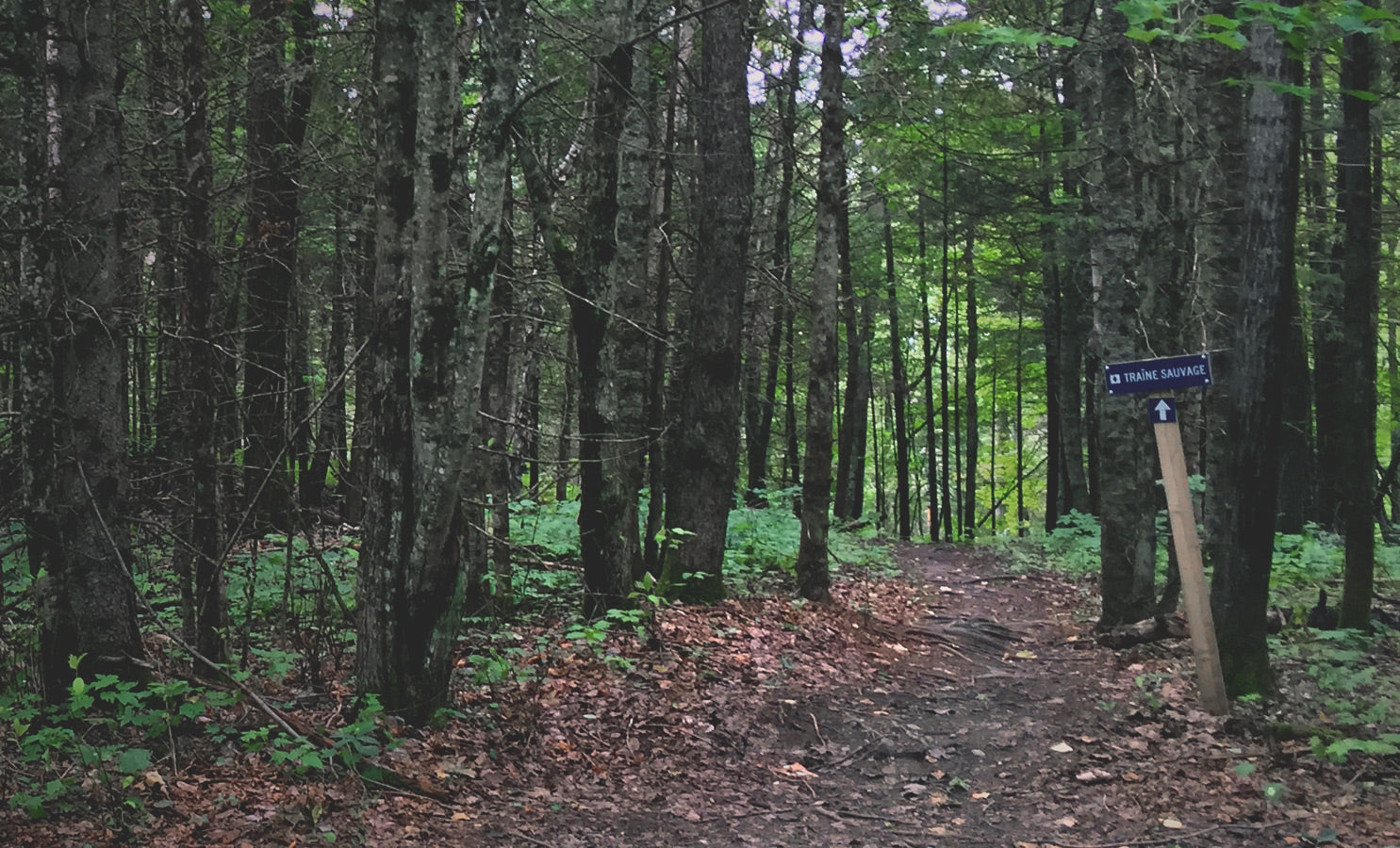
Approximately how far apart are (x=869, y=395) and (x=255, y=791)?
94.1 feet

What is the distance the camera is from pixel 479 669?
23.8 feet

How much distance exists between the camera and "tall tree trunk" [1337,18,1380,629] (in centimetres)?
827

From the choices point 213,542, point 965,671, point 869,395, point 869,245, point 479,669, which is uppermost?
point 869,245

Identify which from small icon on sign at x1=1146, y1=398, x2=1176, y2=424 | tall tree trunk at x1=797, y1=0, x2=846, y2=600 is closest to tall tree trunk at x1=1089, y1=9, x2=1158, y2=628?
tall tree trunk at x1=797, y1=0, x2=846, y2=600

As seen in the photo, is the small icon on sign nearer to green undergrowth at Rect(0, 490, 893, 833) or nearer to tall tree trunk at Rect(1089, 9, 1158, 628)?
tall tree trunk at Rect(1089, 9, 1158, 628)

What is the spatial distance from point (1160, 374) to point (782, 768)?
4208 millimetres

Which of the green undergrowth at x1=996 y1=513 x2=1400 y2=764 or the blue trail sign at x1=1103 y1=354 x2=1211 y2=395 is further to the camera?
the blue trail sign at x1=1103 y1=354 x2=1211 y2=395

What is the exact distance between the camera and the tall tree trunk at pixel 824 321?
10953 mm

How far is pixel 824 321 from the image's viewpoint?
37.1 feet

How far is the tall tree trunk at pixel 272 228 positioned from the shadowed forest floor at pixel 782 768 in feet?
6.16

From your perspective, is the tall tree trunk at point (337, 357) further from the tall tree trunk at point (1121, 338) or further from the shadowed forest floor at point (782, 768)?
the tall tree trunk at point (1121, 338)

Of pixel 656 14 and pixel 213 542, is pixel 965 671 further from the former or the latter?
pixel 656 14

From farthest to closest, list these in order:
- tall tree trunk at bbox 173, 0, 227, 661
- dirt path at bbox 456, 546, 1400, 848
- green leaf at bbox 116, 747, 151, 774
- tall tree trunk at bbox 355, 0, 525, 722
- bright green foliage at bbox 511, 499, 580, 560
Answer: bright green foliage at bbox 511, 499, 580, 560 → tall tree trunk at bbox 173, 0, 227, 661 → tall tree trunk at bbox 355, 0, 525, 722 → dirt path at bbox 456, 546, 1400, 848 → green leaf at bbox 116, 747, 151, 774

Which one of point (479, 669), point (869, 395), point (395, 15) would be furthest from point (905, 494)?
point (395, 15)
